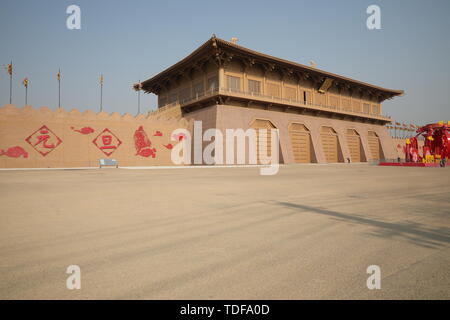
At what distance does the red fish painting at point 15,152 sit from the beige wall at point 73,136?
0.27ft

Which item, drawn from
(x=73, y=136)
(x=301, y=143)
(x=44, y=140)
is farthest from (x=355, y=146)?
(x=44, y=140)

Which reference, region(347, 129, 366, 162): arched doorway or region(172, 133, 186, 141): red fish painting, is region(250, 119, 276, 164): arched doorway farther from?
region(347, 129, 366, 162): arched doorway

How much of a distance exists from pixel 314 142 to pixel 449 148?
36.3 ft

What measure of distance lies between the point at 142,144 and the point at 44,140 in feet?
20.8

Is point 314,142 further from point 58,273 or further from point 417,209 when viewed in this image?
point 58,273

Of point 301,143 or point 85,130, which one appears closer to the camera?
point 85,130

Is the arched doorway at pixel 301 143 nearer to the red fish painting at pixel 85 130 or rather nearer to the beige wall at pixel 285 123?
the beige wall at pixel 285 123

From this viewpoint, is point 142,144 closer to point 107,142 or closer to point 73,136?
point 107,142

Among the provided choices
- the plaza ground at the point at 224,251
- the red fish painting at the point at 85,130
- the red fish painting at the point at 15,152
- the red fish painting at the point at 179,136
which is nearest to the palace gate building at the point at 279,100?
the red fish painting at the point at 179,136

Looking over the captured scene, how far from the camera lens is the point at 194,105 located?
991 inches

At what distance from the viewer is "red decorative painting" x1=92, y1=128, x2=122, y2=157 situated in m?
19.3

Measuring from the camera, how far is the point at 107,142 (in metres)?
19.6

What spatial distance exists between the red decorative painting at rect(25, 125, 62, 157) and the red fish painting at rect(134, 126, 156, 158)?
5.18 m

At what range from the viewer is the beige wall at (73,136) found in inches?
673
